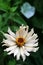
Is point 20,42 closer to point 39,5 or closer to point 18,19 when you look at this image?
point 18,19

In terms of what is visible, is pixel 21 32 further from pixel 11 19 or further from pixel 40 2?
pixel 40 2

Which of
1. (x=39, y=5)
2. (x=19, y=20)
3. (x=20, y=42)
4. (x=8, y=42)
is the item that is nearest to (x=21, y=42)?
(x=20, y=42)

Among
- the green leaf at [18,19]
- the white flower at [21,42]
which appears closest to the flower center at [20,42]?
the white flower at [21,42]

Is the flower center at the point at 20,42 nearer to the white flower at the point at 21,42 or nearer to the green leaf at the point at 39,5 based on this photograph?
the white flower at the point at 21,42

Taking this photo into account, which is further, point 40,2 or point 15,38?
point 40,2

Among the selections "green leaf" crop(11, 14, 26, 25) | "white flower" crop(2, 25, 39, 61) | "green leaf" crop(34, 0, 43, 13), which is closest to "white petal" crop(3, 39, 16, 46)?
"white flower" crop(2, 25, 39, 61)

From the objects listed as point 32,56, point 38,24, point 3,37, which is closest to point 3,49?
point 3,37
